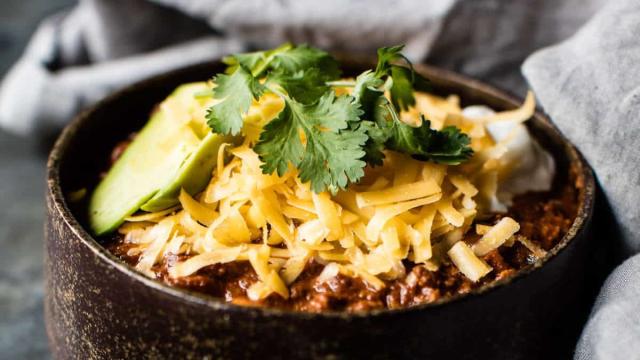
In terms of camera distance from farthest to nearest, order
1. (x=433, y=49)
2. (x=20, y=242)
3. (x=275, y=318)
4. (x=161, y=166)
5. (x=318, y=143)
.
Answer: (x=20, y=242)
(x=433, y=49)
(x=161, y=166)
(x=318, y=143)
(x=275, y=318)

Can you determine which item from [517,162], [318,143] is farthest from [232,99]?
[517,162]

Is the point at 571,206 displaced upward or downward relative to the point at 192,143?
downward

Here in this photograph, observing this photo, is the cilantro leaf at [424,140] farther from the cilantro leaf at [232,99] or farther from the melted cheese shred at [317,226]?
the cilantro leaf at [232,99]

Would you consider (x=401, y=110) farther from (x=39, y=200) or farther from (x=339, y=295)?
(x=39, y=200)

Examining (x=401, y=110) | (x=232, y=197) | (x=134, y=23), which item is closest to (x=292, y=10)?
(x=134, y=23)

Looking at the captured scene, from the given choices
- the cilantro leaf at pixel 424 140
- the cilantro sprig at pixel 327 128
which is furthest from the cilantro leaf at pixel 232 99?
the cilantro leaf at pixel 424 140

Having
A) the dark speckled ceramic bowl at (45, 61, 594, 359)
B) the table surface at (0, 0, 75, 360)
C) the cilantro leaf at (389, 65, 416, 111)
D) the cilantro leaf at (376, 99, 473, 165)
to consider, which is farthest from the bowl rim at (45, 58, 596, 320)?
the table surface at (0, 0, 75, 360)

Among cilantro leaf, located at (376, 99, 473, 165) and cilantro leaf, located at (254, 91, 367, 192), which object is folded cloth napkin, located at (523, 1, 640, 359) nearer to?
cilantro leaf, located at (376, 99, 473, 165)

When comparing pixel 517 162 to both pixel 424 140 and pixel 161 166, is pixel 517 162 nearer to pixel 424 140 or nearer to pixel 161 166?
pixel 424 140
